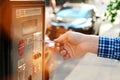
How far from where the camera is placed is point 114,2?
13.9 feet

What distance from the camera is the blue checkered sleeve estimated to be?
133 cm

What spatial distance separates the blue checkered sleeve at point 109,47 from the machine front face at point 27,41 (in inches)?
22.2

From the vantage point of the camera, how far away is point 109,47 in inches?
53.7

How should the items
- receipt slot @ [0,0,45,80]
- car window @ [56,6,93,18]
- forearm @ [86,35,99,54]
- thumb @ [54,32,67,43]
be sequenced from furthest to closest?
car window @ [56,6,93,18], forearm @ [86,35,99,54], thumb @ [54,32,67,43], receipt slot @ [0,0,45,80]

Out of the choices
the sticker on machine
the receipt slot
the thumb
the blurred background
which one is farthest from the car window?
the sticker on machine

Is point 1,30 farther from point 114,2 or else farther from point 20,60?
point 114,2

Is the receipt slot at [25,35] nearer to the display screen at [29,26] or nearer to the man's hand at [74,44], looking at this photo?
the display screen at [29,26]

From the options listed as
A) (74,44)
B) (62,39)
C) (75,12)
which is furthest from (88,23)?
(62,39)

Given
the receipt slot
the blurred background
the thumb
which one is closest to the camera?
the receipt slot

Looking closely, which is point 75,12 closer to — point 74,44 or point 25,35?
point 74,44

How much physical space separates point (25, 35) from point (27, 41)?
0.07ft

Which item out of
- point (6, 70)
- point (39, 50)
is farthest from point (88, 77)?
point (6, 70)

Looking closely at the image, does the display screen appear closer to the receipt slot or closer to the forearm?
the receipt slot

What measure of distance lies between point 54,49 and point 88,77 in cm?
120
